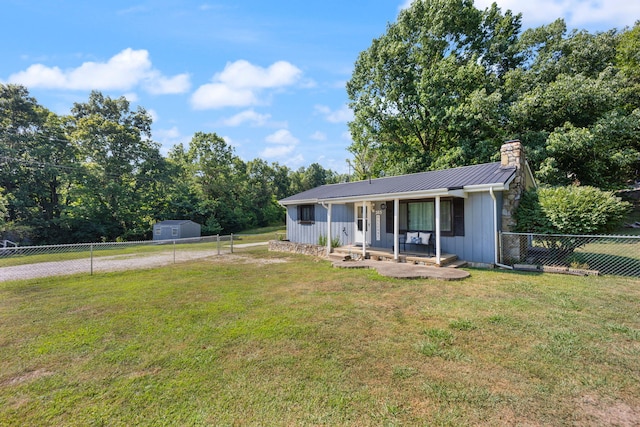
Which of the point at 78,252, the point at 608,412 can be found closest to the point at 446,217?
the point at 608,412

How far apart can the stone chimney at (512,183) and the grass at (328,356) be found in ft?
8.97

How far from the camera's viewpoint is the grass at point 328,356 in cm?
227

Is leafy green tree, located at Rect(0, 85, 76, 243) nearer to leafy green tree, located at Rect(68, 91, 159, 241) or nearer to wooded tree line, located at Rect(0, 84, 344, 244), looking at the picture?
wooded tree line, located at Rect(0, 84, 344, 244)

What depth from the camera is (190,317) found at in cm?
442

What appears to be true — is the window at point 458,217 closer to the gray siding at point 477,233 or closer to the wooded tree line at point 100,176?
the gray siding at point 477,233

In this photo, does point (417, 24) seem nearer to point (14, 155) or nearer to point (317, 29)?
point (317, 29)

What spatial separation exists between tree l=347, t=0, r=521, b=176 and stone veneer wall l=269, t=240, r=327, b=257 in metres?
10.1

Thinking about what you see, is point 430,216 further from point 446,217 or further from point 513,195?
point 513,195

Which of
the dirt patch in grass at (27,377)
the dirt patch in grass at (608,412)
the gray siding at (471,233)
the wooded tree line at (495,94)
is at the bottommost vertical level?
the dirt patch in grass at (27,377)

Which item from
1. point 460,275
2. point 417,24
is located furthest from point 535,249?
point 417,24

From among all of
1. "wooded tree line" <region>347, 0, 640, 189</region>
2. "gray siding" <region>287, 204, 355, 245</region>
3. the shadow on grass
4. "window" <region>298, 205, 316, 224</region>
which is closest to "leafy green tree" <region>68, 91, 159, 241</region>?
"gray siding" <region>287, 204, 355, 245</region>

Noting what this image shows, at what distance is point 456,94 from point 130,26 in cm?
1656

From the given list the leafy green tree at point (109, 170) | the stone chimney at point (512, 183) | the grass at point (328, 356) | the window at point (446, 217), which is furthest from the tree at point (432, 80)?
the leafy green tree at point (109, 170)

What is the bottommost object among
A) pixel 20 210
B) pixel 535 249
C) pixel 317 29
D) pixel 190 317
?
→ pixel 190 317
